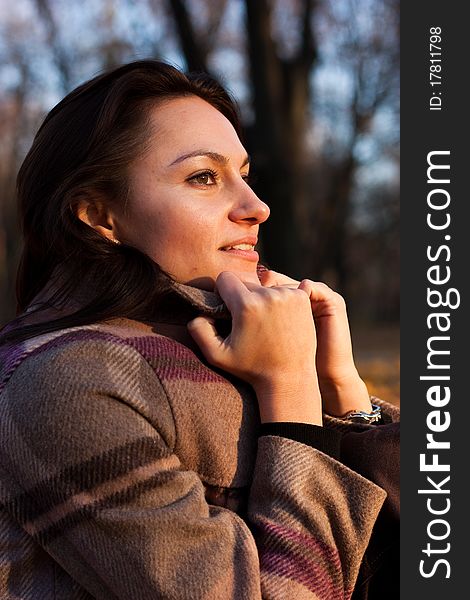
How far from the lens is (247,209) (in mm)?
2221

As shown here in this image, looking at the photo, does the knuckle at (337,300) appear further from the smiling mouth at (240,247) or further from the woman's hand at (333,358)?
the smiling mouth at (240,247)

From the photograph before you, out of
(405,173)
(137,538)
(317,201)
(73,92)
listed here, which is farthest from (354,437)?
(317,201)

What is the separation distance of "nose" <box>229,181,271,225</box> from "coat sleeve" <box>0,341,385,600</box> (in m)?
0.55

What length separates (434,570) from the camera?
216cm

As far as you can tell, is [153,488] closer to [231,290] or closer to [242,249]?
[231,290]

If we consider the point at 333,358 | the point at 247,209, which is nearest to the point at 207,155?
the point at 247,209

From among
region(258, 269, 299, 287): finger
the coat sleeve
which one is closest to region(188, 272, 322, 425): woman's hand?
the coat sleeve

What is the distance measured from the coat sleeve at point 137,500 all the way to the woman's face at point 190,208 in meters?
0.40

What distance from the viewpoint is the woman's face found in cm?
216

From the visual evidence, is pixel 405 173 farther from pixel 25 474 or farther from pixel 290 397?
pixel 25 474

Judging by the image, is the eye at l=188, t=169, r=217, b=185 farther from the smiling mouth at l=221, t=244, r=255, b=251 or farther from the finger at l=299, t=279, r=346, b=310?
the finger at l=299, t=279, r=346, b=310

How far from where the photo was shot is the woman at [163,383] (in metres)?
1.68

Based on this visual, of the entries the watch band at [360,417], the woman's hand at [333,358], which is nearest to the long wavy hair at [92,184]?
the woman's hand at [333,358]

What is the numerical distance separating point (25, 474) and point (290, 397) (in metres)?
0.60
